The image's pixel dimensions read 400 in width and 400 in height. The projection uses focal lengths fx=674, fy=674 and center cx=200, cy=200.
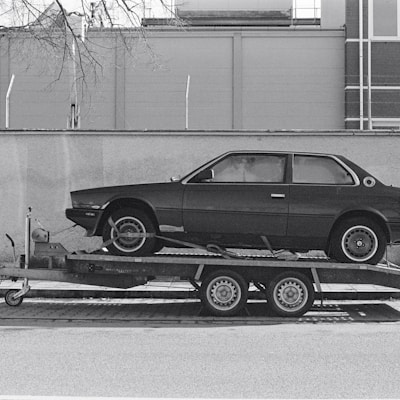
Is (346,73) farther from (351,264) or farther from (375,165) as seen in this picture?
(351,264)

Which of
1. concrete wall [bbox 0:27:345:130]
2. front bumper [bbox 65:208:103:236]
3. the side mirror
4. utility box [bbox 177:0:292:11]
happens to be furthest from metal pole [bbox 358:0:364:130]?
front bumper [bbox 65:208:103:236]

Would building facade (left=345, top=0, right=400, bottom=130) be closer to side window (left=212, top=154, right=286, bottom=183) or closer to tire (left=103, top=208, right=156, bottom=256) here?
side window (left=212, top=154, right=286, bottom=183)

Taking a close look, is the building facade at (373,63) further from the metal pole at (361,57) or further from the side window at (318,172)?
the side window at (318,172)

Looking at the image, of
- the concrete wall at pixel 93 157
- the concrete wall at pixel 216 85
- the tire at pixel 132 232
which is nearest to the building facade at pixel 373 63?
the concrete wall at pixel 216 85

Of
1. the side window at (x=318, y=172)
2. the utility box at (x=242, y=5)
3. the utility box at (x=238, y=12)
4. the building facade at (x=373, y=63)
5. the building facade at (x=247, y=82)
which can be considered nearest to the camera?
the side window at (x=318, y=172)

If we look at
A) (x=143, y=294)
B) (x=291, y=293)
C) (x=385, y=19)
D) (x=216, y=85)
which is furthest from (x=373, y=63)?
(x=291, y=293)

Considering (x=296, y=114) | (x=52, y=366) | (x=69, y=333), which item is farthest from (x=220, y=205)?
(x=296, y=114)

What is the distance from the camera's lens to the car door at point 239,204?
9.39 meters

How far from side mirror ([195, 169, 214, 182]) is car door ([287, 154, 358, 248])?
114cm

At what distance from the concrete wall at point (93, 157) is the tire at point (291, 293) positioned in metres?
5.41

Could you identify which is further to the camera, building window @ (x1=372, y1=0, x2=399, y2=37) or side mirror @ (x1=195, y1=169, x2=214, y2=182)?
building window @ (x1=372, y1=0, x2=399, y2=37)

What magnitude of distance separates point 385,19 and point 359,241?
21.1 meters

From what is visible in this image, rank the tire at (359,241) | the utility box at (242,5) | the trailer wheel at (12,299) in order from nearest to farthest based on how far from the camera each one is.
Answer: the tire at (359,241), the trailer wheel at (12,299), the utility box at (242,5)

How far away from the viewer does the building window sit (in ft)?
91.4
